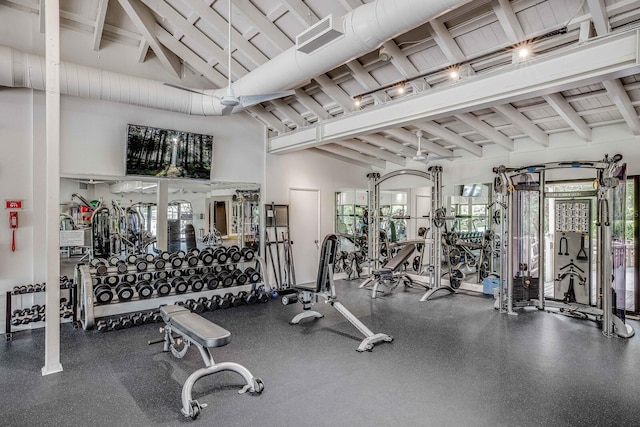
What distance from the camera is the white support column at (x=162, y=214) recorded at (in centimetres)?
586

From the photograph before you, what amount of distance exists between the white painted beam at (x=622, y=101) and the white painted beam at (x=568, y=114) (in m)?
0.52

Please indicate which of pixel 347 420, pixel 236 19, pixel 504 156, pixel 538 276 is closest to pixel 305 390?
pixel 347 420

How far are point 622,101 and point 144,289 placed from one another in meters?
6.97

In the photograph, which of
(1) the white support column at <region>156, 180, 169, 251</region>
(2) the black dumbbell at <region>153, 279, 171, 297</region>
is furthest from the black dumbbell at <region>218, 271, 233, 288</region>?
(1) the white support column at <region>156, 180, 169, 251</region>

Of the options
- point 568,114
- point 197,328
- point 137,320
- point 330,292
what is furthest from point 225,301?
point 568,114

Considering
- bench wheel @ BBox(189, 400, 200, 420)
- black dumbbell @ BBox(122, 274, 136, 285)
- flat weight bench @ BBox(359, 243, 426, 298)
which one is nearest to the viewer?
bench wheel @ BBox(189, 400, 200, 420)

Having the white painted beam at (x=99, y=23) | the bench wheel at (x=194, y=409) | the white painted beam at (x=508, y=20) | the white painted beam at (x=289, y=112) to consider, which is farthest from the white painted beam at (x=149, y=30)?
the bench wheel at (x=194, y=409)

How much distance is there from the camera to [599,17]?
301cm

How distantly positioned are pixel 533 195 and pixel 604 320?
2.23 m

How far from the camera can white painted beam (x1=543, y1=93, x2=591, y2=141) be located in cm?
474

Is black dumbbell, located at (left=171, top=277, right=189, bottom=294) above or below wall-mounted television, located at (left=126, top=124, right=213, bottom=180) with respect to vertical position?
below

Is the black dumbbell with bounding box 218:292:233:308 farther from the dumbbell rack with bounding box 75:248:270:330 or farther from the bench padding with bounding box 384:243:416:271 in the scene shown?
the bench padding with bounding box 384:243:416:271

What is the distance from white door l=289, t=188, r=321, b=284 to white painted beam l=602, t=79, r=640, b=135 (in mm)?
5261

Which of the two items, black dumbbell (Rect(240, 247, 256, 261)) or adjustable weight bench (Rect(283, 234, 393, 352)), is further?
black dumbbell (Rect(240, 247, 256, 261))
